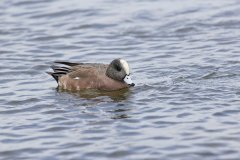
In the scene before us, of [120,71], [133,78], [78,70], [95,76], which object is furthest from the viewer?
[133,78]

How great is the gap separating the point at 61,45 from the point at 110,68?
325cm

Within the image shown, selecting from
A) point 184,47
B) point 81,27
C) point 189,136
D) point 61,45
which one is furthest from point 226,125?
point 81,27

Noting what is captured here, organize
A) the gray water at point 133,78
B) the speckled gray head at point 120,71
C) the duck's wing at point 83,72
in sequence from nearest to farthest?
the gray water at point 133,78, the speckled gray head at point 120,71, the duck's wing at point 83,72

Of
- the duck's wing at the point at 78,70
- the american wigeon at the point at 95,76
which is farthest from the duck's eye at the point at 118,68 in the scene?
the duck's wing at the point at 78,70

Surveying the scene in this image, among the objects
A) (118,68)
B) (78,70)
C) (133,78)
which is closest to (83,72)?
(78,70)

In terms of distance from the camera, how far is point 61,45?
14.6 meters

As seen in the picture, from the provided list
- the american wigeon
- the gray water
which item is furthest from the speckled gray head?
the gray water

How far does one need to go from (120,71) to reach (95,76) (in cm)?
40

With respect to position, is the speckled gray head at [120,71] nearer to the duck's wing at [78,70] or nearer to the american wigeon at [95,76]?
the american wigeon at [95,76]

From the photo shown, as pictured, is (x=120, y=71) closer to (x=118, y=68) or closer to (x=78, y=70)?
(x=118, y=68)

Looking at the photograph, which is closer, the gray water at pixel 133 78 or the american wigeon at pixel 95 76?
the gray water at pixel 133 78

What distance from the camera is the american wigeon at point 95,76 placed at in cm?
1146

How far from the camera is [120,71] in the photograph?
1147 centimetres

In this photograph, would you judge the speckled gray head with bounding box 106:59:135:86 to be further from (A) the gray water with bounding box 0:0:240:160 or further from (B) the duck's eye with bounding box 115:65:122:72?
(A) the gray water with bounding box 0:0:240:160
